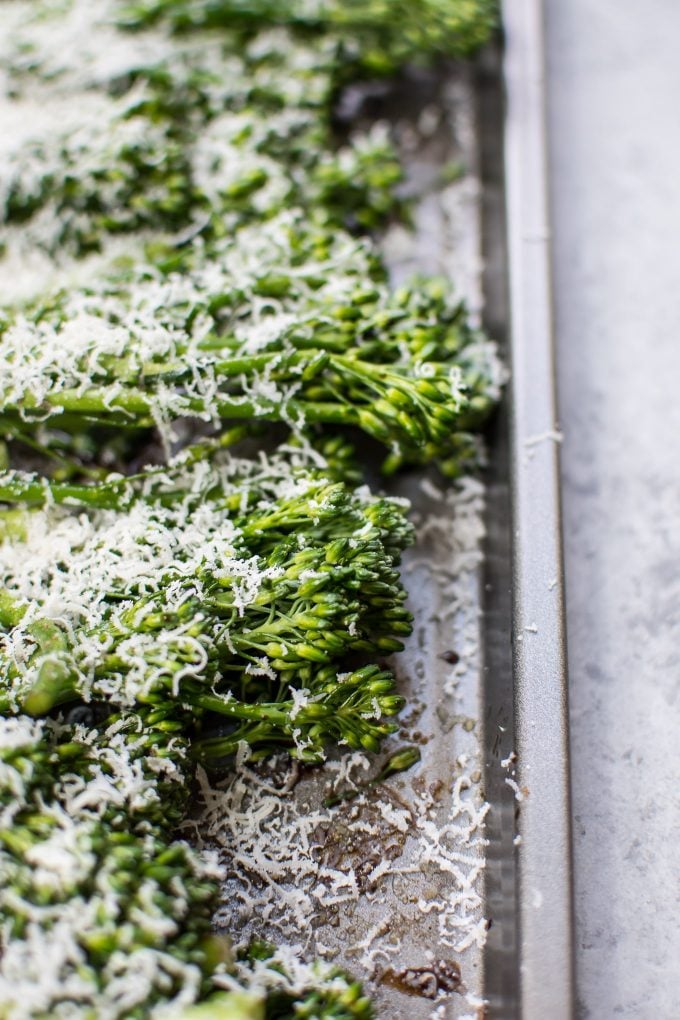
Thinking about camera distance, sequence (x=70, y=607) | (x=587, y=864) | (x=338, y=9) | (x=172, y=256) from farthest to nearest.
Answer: (x=338, y=9) → (x=172, y=256) → (x=587, y=864) → (x=70, y=607)

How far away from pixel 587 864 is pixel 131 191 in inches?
85.3

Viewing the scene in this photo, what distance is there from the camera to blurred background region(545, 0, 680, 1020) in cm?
205

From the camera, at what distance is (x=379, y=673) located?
2.01m

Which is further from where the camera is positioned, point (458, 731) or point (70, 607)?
point (458, 731)

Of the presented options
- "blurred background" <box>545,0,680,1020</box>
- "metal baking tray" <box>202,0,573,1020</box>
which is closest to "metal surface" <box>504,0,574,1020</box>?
"metal baking tray" <box>202,0,573,1020</box>

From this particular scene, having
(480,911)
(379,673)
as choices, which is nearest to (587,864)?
(480,911)

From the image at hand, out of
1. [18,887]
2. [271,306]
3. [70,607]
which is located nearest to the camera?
[18,887]

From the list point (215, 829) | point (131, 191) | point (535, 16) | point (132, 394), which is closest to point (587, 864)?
point (215, 829)

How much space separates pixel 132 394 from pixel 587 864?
150 cm

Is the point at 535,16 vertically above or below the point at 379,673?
above

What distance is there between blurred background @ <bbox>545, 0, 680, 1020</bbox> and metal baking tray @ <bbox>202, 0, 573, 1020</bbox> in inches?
10.5

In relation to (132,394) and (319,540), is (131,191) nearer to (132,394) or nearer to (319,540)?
(132,394)

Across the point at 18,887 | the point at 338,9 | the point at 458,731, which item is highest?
the point at 338,9

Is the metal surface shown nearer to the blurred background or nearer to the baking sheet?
the baking sheet
